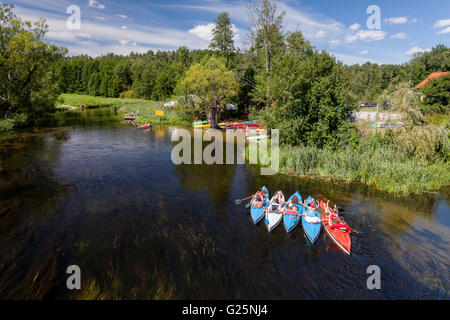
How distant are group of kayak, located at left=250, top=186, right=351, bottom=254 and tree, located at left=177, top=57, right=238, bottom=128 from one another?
29.9 m

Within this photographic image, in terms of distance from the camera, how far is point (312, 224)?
44.0 ft

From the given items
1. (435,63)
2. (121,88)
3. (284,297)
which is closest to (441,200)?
(284,297)

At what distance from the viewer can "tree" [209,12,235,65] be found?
55322mm

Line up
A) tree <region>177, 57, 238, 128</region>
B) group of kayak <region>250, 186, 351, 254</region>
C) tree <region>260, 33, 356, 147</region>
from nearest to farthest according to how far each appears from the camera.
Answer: group of kayak <region>250, 186, 351, 254</region>, tree <region>260, 33, 356, 147</region>, tree <region>177, 57, 238, 128</region>

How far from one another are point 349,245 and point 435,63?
8238cm

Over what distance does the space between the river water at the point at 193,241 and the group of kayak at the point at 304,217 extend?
440 millimetres

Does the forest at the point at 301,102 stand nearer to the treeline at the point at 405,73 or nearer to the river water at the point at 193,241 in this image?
the river water at the point at 193,241

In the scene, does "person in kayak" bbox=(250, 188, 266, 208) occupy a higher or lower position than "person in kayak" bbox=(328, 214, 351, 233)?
higher

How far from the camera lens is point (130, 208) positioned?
628 inches

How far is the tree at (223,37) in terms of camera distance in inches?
2178

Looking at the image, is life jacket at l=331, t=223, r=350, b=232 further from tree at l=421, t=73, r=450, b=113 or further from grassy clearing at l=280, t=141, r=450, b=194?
tree at l=421, t=73, r=450, b=113

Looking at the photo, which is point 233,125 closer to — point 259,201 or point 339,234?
point 259,201

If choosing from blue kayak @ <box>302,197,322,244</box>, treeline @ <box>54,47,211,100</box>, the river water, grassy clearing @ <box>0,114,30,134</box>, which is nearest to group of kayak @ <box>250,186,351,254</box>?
blue kayak @ <box>302,197,322,244</box>

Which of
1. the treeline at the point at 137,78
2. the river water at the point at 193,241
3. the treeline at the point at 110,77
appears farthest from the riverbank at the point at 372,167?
the treeline at the point at 110,77
